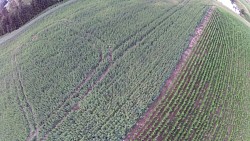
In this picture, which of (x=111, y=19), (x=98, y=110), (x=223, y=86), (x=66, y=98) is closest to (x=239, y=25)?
(x=223, y=86)

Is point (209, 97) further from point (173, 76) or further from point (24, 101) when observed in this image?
point (24, 101)

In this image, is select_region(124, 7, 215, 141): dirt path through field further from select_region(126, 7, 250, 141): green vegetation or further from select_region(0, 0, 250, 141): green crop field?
select_region(126, 7, 250, 141): green vegetation

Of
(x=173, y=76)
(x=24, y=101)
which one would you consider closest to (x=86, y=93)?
(x=24, y=101)

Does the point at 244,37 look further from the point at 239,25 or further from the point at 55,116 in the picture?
the point at 55,116

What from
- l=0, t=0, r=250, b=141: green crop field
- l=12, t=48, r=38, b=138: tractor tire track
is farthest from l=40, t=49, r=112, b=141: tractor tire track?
l=12, t=48, r=38, b=138: tractor tire track

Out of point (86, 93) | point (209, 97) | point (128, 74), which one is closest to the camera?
point (209, 97)
